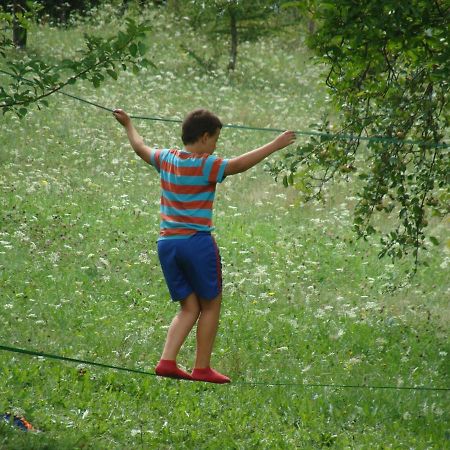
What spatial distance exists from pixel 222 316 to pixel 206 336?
436 cm

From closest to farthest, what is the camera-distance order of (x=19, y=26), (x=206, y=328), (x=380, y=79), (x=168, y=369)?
(x=168, y=369) → (x=206, y=328) → (x=19, y=26) → (x=380, y=79)

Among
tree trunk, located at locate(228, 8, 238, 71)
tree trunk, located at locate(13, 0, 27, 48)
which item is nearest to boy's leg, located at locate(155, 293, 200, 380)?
tree trunk, located at locate(13, 0, 27, 48)

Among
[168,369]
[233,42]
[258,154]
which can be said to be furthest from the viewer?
[233,42]

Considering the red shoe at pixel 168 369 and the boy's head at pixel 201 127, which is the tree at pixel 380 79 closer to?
the boy's head at pixel 201 127

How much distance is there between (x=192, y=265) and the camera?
5711 millimetres

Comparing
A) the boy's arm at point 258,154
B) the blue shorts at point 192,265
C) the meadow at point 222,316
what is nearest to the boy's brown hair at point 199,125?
the boy's arm at point 258,154

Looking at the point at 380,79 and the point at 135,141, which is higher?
the point at 380,79

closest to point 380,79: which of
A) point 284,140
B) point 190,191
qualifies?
point 284,140

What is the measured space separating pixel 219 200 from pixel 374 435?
29.5 ft

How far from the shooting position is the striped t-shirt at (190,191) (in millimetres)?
5652

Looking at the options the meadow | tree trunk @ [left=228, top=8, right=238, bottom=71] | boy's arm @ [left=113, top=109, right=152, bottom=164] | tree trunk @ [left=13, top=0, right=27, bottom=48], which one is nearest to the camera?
boy's arm @ [left=113, top=109, right=152, bottom=164]

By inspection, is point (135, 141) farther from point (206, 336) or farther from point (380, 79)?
point (380, 79)

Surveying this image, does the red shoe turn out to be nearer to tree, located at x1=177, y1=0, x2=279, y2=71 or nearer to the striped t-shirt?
the striped t-shirt

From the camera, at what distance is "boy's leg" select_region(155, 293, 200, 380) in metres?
5.82
